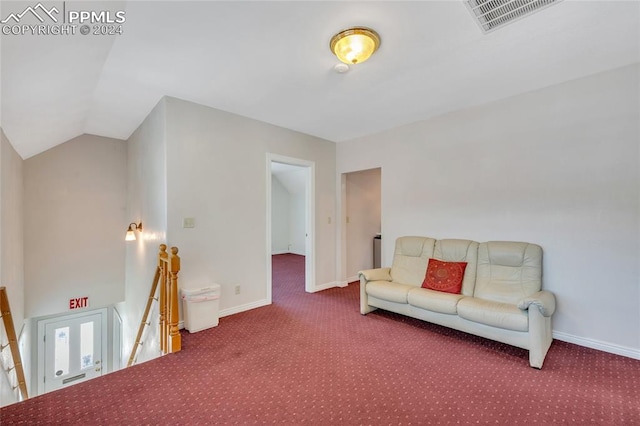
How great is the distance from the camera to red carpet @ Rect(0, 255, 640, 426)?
1753 mm

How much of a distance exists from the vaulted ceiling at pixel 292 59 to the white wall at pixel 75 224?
1.06 metres

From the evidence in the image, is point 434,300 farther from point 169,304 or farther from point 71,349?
point 71,349

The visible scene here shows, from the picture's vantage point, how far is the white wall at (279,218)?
927cm

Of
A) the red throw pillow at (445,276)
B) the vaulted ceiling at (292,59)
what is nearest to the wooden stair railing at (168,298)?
the vaulted ceiling at (292,59)

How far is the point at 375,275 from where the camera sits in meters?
3.56

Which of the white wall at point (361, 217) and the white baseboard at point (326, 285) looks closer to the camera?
the white baseboard at point (326, 285)

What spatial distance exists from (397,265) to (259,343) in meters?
1.97

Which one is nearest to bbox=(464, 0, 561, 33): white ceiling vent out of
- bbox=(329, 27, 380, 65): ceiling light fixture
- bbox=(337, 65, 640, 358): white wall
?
bbox=(329, 27, 380, 65): ceiling light fixture

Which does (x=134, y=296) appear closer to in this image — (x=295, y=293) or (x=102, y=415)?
(x=295, y=293)

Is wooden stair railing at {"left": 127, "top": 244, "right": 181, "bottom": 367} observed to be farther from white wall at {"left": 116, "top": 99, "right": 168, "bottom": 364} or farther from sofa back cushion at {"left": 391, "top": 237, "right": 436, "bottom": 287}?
sofa back cushion at {"left": 391, "top": 237, "right": 436, "bottom": 287}

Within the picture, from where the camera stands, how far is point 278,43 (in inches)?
83.3

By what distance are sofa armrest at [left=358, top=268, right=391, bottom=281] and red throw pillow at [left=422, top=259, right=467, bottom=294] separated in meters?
0.49

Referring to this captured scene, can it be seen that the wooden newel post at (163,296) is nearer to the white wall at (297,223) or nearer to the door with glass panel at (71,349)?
the door with glass panel at (71,349)

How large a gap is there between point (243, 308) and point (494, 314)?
9.16 feet
